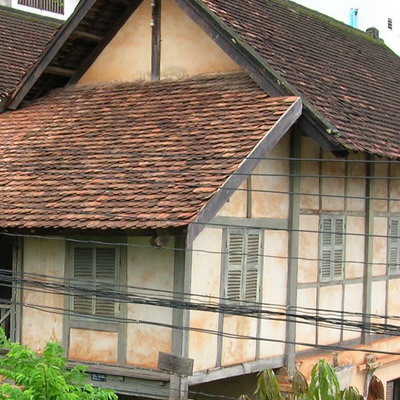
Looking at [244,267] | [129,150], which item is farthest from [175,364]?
[129,150]

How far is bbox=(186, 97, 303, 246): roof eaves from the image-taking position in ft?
38.5

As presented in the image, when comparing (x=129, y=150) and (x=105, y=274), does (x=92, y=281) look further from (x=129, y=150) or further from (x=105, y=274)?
(x=129, y=150)

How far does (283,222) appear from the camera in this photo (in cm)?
1457

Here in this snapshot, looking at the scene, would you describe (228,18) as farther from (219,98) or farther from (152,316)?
(152,316)

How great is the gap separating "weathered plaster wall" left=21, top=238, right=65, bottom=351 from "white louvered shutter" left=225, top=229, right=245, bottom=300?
2.30 meters

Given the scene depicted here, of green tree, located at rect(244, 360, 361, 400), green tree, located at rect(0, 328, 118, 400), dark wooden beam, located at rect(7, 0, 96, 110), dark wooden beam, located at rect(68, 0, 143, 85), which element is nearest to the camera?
green tree, located at rect(0, 328, 118, 400)

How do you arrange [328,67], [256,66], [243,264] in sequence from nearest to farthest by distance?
[243,264] → [256,66] → [328,67]

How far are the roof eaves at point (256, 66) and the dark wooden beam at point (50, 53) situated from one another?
159cm

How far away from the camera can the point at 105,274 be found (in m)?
13.8

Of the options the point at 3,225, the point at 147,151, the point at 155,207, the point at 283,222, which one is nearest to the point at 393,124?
the point at 283,222

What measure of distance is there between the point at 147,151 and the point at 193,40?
8.06ft

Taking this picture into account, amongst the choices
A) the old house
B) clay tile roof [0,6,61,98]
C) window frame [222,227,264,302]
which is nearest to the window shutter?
the old house

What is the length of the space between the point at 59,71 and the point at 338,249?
5341 mm

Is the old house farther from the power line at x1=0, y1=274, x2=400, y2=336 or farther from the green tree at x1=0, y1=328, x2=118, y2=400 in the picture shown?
the green tree at x1=0, y1=328, x2=118, y2=400
